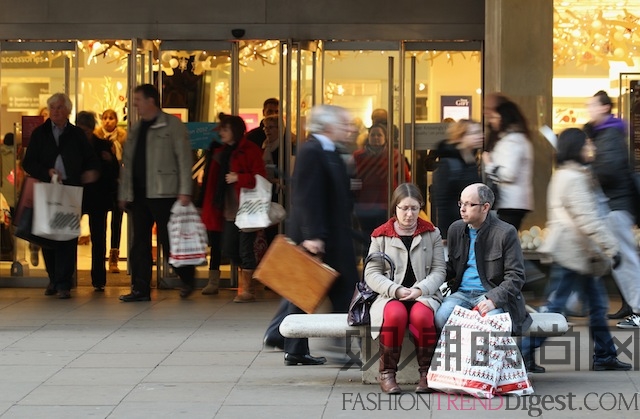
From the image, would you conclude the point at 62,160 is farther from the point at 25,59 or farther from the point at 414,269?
the point at 414,269

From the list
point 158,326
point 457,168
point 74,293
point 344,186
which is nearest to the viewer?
→ point 344,186

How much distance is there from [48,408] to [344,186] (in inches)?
89.1

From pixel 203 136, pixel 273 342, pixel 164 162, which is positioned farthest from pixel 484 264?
pixel 203 136

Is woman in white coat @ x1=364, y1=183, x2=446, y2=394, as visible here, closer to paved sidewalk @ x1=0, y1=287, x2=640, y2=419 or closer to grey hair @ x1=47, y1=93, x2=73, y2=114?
paved sidewalk @ x1=0, y1=287, x2=640, y2=419

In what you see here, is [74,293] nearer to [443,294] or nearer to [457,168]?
[457,168]

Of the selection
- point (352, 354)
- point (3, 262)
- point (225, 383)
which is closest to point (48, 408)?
point (225, 383)

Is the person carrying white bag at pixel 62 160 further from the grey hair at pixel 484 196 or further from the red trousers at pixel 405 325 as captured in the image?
the grey hair at pixel 484 196

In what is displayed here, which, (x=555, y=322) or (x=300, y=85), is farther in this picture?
(x=300, y=85)

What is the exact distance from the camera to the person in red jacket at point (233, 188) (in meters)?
11.2

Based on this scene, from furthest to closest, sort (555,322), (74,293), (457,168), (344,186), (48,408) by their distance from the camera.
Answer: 1. (74,293)
2. (457,168)
3. (344,186)
4. (555,322)
5. (48,408)

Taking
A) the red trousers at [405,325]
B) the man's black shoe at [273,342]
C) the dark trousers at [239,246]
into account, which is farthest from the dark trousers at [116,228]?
the red trousers at [405,325]

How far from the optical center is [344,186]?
25.5 ft

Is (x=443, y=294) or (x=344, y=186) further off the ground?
(x=344, y=186)

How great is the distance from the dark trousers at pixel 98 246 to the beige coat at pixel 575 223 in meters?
5.74
